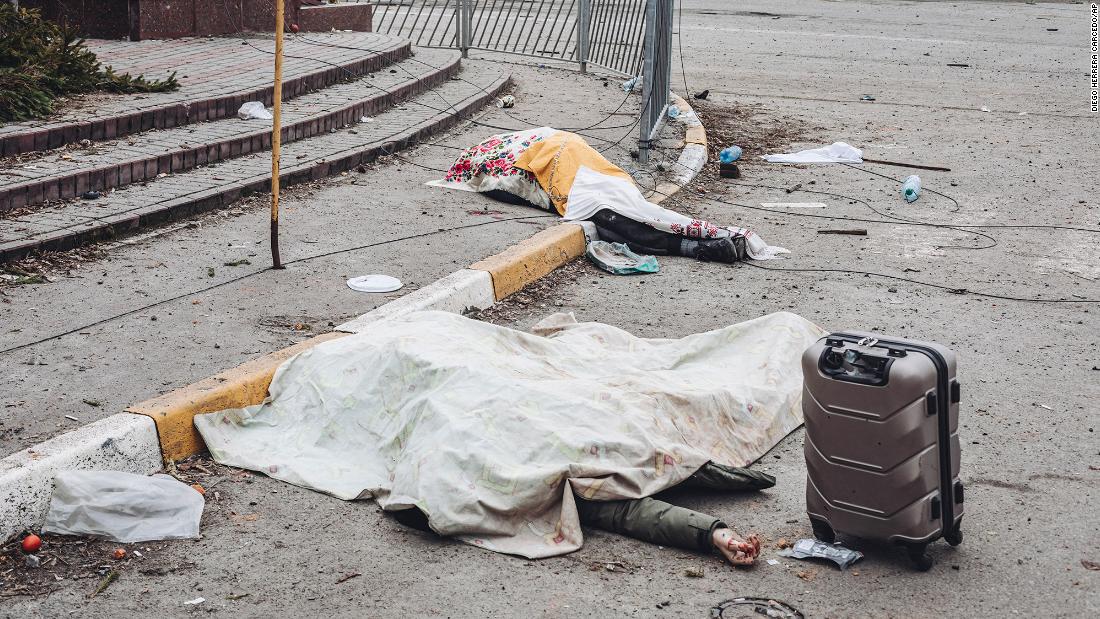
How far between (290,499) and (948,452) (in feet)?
6.88

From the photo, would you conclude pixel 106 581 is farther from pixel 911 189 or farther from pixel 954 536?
pixel 911 189

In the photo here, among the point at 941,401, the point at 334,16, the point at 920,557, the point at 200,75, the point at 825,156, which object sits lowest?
the point at 825,156

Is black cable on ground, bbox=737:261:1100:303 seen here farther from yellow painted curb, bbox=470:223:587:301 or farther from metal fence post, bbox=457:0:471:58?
metal fence post, bbox=457:0:471:58

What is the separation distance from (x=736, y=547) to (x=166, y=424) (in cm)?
198

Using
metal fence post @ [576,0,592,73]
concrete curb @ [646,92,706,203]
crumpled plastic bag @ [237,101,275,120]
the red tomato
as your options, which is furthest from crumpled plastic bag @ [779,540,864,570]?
metal fence post @ [576,0,592,73]

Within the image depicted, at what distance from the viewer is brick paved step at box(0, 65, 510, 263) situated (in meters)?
5.71

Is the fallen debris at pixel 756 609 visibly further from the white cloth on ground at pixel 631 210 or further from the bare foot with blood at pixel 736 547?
the white cloth on ground at pixel 631 210

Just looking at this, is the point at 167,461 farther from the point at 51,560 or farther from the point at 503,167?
the point at 503,167

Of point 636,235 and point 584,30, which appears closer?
point 636,235

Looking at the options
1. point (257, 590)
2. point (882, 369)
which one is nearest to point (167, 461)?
point (257, 590)

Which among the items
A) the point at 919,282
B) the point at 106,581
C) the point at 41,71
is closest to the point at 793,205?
the point at 919,282

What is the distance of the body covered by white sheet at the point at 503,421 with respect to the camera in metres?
3.52

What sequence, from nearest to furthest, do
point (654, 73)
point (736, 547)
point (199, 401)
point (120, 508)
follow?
1. point (736, 547)
2. point (120, 508)
3. point (199, 401)
4. point (654, 73)

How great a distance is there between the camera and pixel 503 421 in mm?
3725
